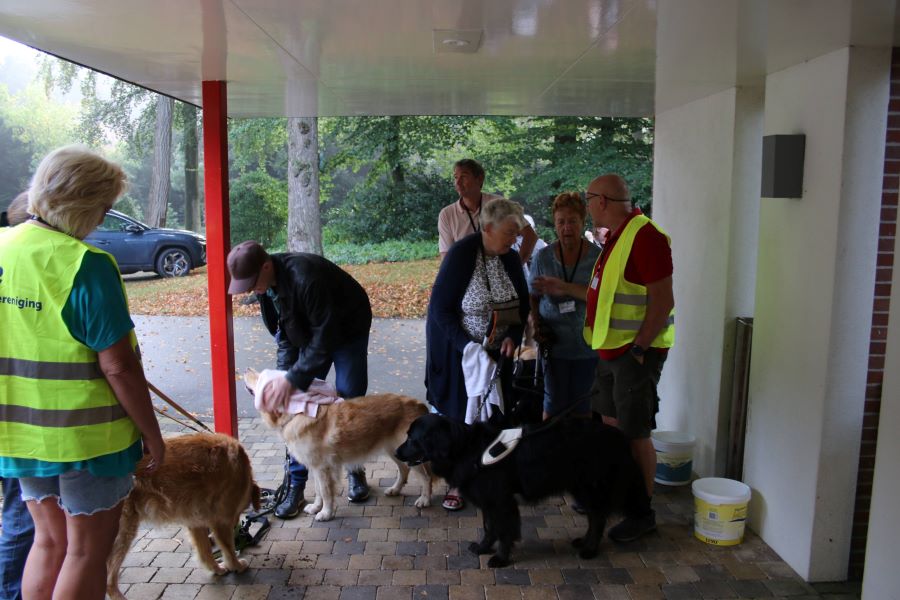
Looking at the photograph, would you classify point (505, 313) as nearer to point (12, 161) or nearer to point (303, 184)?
point (303, 184)

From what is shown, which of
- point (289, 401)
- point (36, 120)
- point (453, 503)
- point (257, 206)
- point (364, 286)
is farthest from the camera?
point (36, 120)

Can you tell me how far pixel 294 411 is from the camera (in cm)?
407

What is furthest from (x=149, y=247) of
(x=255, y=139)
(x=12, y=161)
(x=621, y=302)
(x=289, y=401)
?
(x=621, y=302)

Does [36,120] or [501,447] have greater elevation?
[36,120]

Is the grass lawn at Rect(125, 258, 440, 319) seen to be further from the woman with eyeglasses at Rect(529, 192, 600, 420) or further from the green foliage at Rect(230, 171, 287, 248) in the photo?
the woman with eyeglasses at Rect(529, 192, 600, 420)

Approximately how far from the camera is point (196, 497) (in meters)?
3.27

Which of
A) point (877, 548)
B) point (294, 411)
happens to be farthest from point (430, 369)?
point (877, 548)

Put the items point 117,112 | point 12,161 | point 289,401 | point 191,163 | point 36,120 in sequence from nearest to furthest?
point 289,401
point 12,161
point 117,112
point 36,120
point 191,163

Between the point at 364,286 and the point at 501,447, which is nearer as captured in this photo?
the point at 501,447

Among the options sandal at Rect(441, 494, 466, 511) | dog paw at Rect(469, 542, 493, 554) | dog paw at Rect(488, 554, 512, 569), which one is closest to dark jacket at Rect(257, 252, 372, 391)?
sandal at Rect(441, 494, 466, 511)

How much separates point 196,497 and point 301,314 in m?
→ 1.19

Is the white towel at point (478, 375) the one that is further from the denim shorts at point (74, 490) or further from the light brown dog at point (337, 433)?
the denim shorts at point (74, 490)

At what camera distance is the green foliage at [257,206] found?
67.7 feet

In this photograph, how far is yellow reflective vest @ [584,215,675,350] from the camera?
3699 mm
